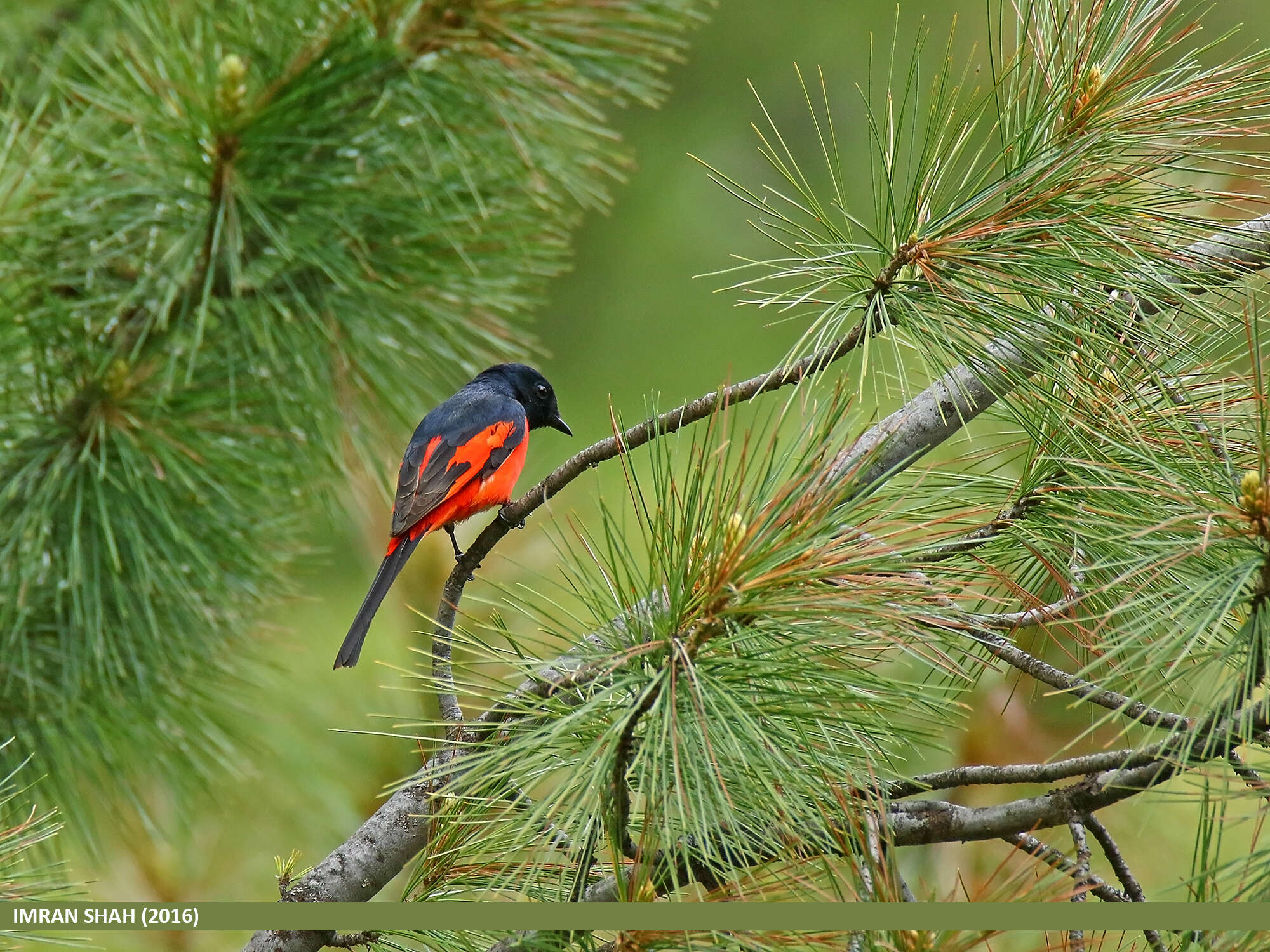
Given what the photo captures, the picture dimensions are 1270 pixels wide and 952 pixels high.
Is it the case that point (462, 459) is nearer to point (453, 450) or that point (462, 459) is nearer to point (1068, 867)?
point (453, 450)

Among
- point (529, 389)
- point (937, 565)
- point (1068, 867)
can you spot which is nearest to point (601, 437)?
point (529, 389)

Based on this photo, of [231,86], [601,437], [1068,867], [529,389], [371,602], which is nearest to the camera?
[1068,867]

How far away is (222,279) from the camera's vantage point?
6.93 ft

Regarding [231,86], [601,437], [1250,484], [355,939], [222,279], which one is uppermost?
[231,86]

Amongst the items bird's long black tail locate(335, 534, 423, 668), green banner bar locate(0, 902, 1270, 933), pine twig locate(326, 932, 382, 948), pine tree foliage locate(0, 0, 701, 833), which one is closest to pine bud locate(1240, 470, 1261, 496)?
green banner bar locate(0, 902, 1270, 933)

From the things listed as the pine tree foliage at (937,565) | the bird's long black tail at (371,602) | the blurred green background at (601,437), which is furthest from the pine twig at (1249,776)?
the bird's long black tail at (371,602)

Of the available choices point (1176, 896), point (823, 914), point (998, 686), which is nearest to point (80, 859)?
point (998, 686)

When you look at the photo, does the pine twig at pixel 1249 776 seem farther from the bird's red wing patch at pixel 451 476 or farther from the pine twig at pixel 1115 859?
the bird's red wing patch at pixel 451 476

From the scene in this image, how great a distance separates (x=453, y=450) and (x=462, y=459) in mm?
31

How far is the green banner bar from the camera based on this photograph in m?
0.97

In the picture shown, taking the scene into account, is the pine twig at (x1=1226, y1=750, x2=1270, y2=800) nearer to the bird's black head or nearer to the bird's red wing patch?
the bird's red wing patch

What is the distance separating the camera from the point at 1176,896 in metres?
2.82

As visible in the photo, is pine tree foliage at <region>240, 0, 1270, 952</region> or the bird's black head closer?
pine tree foliage at <region>240, 0, 1270, 952</region>

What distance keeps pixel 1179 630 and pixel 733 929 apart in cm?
49
